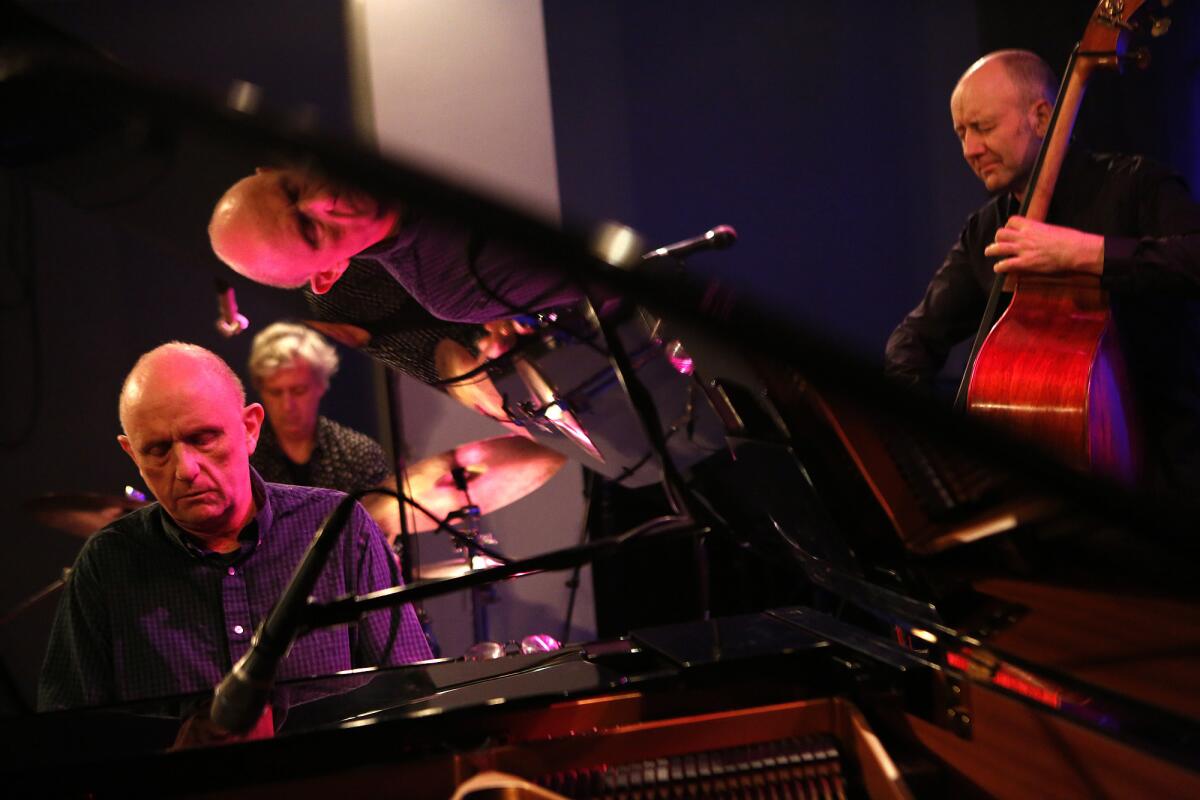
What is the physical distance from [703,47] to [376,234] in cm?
311

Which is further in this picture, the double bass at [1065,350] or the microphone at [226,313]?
the microphone at [226,313]

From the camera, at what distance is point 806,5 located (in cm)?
387

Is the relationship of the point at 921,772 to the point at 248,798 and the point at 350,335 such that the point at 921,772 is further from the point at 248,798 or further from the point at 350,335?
the point at 350,335

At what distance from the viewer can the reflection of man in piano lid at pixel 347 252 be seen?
1065 millimetres

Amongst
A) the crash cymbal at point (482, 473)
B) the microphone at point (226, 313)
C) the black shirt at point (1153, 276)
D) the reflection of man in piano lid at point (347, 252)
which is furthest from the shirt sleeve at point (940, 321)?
the microphone at point (226, 313)

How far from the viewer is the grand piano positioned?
0.95 metres

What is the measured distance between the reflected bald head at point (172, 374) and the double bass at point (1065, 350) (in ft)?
4.14

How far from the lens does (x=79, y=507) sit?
2.78m

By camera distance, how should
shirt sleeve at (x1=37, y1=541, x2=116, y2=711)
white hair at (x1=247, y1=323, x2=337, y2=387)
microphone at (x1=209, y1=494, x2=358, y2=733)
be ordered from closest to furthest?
microphone at (x1=209, y1=494, x2=358, y2=733) → shirt sleeve at (x1=37, y1=541, x2=116, y2=711) → white hair at (x1=247, y1=323, x2=337, y2=387)

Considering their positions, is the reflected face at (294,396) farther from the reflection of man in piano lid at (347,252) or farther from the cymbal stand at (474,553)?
the reflection of man in piano lid at (347,252)

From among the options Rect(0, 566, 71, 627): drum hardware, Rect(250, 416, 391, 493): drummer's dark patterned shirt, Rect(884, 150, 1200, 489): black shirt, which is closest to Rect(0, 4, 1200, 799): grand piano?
Rect(884, 150, 1200, 489): black shirt

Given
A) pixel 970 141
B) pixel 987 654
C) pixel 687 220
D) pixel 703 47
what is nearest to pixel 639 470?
pixel 987 654

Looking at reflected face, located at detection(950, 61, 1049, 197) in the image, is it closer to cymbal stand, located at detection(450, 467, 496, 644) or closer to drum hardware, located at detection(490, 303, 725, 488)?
drum hardware, located at detection(490, 303, 725, 488)

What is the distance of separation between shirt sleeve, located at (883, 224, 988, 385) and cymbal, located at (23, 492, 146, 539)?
207cm
